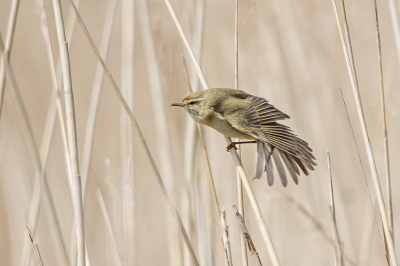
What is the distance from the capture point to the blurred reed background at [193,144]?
198 centimetres

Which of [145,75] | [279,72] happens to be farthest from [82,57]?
[279,72]

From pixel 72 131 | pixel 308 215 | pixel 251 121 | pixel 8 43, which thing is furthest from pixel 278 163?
pixel 8 43

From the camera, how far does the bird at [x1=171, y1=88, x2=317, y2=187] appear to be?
195cm

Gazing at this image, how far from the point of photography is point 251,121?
2139 mm

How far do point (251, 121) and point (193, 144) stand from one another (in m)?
0.37

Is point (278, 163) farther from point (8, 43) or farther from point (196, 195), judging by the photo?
point (8, 43)

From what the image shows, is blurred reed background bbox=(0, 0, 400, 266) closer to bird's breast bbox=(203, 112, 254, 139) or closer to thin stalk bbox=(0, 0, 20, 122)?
thin stalk bbox=(0, 0, 20, 122)

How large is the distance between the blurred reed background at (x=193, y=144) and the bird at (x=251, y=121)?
96 mm

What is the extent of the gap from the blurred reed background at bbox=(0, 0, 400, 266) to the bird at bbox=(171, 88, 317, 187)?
0.31 ft

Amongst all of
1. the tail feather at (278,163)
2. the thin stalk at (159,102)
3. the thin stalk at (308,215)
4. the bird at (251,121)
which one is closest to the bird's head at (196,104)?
the bird at (251,121)

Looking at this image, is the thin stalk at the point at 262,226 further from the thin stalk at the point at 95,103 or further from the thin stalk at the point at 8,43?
the thin stalk at the point at 8,43

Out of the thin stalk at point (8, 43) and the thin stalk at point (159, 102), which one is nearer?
the thin stalk at point (8, 43)

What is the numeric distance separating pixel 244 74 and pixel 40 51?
2084 millimetres

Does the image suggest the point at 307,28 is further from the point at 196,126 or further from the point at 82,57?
the point at 82,57
